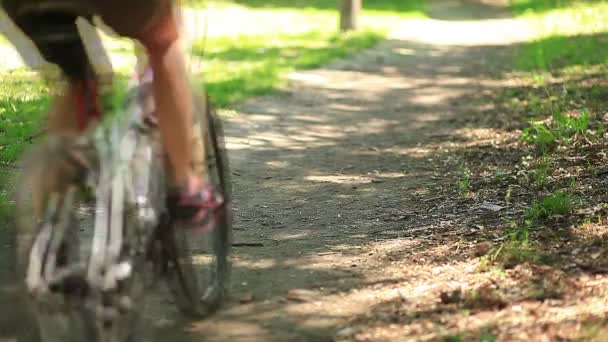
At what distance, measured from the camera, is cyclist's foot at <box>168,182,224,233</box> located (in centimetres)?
270

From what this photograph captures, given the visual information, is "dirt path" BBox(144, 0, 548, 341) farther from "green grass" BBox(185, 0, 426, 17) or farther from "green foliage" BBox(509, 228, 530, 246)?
"green grass" BBox(185, 0, 426, 17)

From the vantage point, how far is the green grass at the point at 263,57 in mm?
8633

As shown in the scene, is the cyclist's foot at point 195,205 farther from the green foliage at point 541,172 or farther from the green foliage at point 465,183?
the green foliage at point 541,172

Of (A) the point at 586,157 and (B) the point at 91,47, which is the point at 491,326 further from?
(B) the point at 91,47

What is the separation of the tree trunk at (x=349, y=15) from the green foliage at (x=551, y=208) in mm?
11351

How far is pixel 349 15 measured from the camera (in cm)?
1502

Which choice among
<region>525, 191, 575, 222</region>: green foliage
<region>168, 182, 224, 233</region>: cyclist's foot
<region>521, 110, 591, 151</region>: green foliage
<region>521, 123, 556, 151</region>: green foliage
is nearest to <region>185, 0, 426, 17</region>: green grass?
<region>521, 123, 556, 151</region>: green foliage

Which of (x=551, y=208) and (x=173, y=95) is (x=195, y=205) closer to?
(x=173, y=95)

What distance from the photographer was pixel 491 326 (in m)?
2.71

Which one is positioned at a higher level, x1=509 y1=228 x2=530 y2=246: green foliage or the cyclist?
the cyclist

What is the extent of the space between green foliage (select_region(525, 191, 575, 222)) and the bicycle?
6.77ft

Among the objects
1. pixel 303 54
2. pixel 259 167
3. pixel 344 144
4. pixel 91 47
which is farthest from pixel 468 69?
pixel 91 47

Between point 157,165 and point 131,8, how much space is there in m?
0.54

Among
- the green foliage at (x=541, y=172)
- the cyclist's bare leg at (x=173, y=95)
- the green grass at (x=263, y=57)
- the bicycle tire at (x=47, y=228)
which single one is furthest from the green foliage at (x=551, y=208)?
the green grass at (x=263, y=57)
